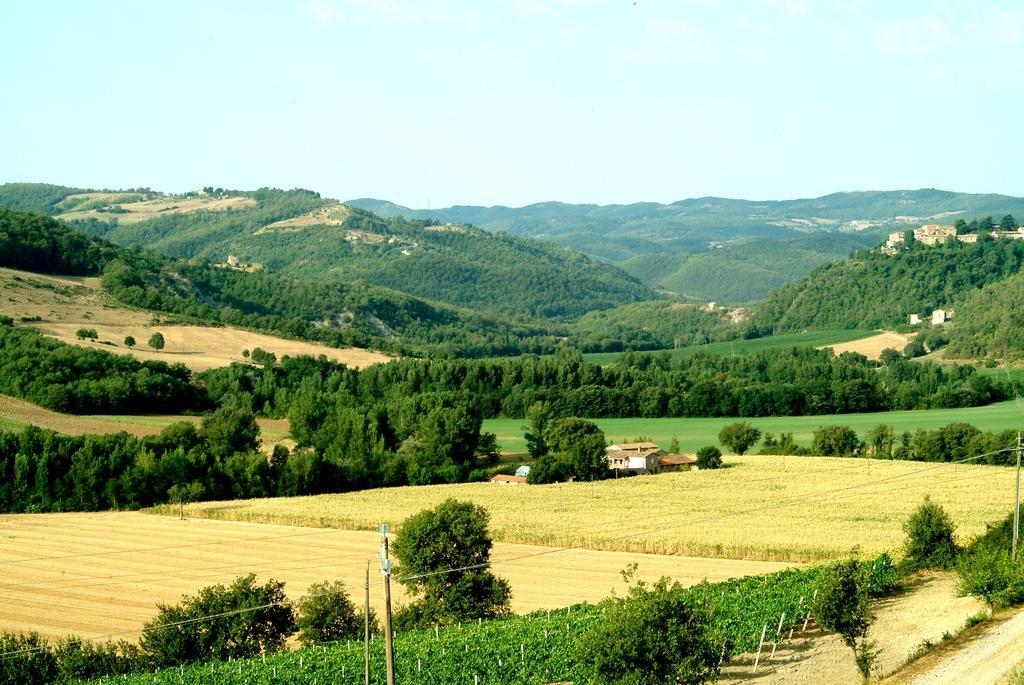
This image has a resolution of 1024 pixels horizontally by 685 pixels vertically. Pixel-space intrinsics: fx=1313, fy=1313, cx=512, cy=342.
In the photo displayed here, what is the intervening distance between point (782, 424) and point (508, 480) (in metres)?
27.6

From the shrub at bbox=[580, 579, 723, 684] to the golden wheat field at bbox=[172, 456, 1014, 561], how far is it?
17.2m

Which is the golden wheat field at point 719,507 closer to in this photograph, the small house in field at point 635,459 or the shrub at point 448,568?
the small house in field at point 635,459

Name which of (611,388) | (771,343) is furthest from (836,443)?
(771,343)

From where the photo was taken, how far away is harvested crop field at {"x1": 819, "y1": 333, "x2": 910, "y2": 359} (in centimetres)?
12425

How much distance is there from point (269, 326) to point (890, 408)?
60723 mm

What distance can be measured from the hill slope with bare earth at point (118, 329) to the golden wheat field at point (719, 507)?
137 ft

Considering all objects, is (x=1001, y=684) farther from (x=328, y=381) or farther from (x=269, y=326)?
(x=269, y=326)

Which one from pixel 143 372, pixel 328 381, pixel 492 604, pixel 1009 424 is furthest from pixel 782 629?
pixel 328 381

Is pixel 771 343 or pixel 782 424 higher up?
pixel 771 343

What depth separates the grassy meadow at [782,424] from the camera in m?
78.0

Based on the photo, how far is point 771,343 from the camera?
142 meters

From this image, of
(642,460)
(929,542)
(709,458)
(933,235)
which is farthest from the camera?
(933,235)

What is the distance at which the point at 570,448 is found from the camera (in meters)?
65.4

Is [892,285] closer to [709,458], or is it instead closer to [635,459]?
[709,458]
